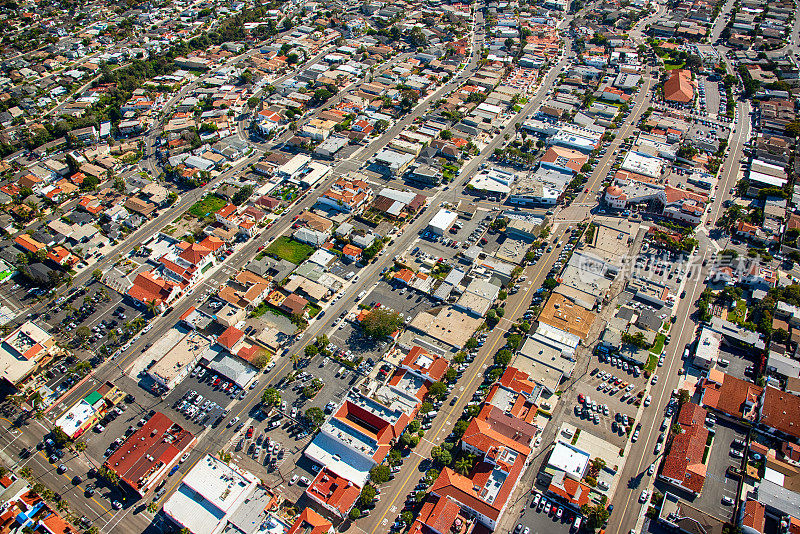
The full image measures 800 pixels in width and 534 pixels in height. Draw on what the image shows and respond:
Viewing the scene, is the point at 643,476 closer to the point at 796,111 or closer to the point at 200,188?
the point at 200,188

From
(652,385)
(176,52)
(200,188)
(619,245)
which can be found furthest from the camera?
(176,52)

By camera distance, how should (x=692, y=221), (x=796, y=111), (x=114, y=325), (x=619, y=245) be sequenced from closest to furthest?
1. (x=114, y=325)
2. (x=619, y=245)
3. (x=692, y=221)
4. (x=796, y=111)

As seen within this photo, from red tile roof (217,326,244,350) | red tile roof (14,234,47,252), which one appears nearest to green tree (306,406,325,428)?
red tile roof (217,326,244,350)

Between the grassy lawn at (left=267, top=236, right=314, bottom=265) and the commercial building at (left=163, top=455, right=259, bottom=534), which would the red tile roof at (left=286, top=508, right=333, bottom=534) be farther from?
the grassy lawn at (left=267, top=236, right=314, bottom=265)

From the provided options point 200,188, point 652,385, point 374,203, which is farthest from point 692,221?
point 200,188

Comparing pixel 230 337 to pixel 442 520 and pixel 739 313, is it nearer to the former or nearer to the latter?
pixel 442 520
